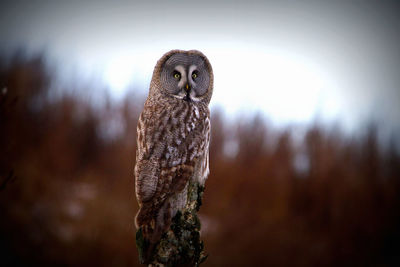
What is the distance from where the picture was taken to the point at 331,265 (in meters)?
5.77

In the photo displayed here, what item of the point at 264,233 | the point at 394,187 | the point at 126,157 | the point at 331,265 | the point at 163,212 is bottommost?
the point at 331,265

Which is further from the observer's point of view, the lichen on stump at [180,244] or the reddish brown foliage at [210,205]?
the reddish brown foliage at [210,205]


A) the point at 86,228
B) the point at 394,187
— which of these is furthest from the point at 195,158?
the point at 394,187

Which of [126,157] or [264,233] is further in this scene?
[126,157]

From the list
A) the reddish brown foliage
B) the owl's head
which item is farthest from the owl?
the reddish brown foliage

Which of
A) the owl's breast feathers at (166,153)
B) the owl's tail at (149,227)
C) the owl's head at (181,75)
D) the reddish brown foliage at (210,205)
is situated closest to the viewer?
the owl's tail at (149,227)

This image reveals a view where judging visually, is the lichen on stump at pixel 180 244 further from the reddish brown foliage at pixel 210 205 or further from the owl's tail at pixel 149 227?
the reddish brown foliage at pixel 210 205

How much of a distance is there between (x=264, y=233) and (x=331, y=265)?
143 centimetres

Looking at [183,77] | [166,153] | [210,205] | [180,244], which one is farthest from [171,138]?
[210,205]

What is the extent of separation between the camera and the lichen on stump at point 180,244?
5.25 ft

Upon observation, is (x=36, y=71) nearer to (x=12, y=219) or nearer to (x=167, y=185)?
(x=12, y=219)

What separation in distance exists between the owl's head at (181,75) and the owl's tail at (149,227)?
776 mm

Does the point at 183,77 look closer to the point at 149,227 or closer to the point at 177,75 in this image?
the point at 177,75

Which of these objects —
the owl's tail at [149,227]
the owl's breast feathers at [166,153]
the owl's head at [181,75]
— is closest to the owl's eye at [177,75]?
the owl's head at [181,75]
